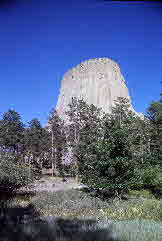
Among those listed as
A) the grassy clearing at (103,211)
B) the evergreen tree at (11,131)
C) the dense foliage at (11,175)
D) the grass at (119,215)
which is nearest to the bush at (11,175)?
the dense foliage at (11,175)

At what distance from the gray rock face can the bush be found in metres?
77.7

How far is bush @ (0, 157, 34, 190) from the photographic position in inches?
738

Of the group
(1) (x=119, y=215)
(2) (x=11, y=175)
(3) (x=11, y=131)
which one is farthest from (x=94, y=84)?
(1) (x=119, y=215)

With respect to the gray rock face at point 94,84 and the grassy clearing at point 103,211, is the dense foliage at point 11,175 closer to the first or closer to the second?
the grassy clearing at point 103,211

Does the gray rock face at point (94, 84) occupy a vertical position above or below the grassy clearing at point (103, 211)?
above

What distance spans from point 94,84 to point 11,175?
85.5 metres

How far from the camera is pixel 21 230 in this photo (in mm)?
6559

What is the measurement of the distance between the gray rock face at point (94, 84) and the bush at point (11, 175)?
255 ft

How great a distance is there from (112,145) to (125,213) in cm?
386

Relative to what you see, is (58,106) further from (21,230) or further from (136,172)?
(21,230)

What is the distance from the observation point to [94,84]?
102 metres

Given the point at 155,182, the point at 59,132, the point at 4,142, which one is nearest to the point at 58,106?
the point at 59,132

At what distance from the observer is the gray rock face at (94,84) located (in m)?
99.1

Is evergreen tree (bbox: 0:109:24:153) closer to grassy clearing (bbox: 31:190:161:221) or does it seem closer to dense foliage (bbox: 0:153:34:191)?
dense foliage (bbox: 0:153:34:191)
